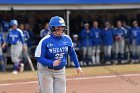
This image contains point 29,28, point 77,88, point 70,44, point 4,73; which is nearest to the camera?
point 70,44

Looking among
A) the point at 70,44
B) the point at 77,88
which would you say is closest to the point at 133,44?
the point at 77,88

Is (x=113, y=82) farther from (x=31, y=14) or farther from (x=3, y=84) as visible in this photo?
(x=31, y=14)

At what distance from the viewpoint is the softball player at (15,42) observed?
15.5m

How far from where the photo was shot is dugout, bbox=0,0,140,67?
640 inches

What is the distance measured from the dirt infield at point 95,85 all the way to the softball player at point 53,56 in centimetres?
436

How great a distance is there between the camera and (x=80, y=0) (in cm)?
1702

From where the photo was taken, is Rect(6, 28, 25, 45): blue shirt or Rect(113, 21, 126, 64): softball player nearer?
Rect(6, 28, 25, 45): blue shirt

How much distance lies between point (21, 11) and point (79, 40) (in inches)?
110

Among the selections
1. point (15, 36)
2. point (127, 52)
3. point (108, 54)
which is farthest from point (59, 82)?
point (127, 52)

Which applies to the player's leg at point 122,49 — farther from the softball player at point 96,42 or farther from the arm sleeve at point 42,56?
the arm sleeve at point 42,56

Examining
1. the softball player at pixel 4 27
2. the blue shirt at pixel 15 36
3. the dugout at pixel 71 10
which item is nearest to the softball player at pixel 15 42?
the blue shirt at pixel 15 36

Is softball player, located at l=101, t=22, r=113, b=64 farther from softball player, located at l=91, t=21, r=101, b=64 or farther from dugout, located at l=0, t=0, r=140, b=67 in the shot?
dugout, located at l=0, t=0, r=140, b=67

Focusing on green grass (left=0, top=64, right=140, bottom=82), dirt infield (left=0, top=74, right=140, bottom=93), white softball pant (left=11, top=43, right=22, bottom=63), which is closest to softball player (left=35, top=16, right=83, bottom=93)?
dirt infield (left=0, top=74, right=140, bottom=93)

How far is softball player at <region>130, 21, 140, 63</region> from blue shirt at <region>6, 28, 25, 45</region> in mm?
5251
